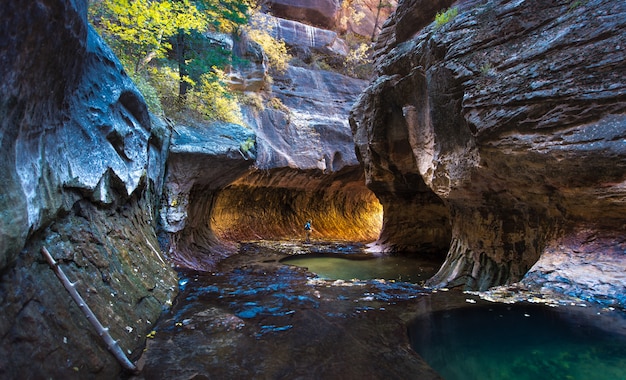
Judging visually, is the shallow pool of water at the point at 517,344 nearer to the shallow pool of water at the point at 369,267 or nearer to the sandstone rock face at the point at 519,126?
the sandstone rock face at the point at 519,126

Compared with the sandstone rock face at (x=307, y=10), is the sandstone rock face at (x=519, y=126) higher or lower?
lower

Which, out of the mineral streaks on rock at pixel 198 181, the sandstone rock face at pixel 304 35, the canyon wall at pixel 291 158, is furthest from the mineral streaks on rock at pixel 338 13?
the mineral streaks on rock at pixel 198 181

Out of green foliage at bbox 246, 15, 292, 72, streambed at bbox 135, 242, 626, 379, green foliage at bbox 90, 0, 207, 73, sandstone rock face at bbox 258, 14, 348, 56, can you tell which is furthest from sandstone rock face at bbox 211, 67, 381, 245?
streambed at bbox 135, 242, 626, 379

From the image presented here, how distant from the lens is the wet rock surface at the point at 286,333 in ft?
11.5

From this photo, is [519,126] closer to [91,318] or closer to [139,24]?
[91,318]

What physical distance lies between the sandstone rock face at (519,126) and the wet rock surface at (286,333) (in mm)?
3286

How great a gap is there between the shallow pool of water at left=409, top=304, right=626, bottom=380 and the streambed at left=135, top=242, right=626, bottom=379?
4 cm

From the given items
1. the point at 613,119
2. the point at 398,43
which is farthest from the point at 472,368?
the point at 398,43

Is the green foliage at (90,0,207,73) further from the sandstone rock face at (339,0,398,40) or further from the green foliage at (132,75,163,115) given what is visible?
the sandstone rock face at (339,0,398,40)

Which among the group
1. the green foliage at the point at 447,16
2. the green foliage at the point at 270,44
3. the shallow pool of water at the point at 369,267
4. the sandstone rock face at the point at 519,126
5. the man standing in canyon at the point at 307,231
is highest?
the green foliage at the point at 270,44

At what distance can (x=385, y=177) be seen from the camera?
15.5 meters

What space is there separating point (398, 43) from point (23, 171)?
1136 cm

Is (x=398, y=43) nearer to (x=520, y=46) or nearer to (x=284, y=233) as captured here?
(x=520, y=46)

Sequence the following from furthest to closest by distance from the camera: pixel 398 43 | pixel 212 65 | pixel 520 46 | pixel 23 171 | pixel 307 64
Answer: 1. pixel 307 64
2. pixel 212 65
3. pixel 398 43
4. pixel 520 46
5. pixel 23 171
